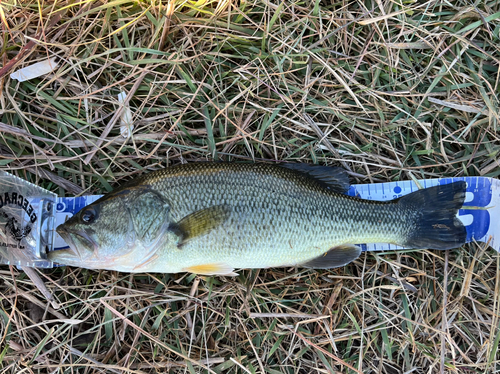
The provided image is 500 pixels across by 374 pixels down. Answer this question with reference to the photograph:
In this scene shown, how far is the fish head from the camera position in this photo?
Result: 108 inches

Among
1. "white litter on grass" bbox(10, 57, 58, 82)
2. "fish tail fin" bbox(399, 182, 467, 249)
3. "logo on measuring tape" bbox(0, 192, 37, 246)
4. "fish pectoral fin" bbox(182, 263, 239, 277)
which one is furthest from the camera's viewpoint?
"white litter on grass" bbox(10, 57, 58, 82)

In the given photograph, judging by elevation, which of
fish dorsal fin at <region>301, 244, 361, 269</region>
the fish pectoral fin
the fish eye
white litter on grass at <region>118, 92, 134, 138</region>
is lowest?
fish dorsal fin at <region>301, 244, 361, 269</region>

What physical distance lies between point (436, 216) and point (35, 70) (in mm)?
4013

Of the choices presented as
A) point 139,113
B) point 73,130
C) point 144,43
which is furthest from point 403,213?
point 73,130

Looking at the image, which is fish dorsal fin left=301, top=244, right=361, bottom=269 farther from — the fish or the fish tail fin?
the fish tail fin

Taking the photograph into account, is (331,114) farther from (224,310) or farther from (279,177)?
(224,310)

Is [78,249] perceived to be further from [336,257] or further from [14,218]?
[336,257]

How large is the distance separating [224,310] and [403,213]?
6.09ft

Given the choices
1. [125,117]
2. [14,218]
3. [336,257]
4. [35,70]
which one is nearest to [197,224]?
[336,257]

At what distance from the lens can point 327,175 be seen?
3.19 m

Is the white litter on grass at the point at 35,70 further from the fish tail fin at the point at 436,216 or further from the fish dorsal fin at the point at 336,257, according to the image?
the fish tail fin at the point at 436,216

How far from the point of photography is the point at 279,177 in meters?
2.99

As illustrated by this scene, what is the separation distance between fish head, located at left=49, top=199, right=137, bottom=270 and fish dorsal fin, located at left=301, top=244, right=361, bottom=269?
1.53 meters

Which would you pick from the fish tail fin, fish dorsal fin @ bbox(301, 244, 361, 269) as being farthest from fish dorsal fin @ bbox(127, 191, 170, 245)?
the fish tail fin
